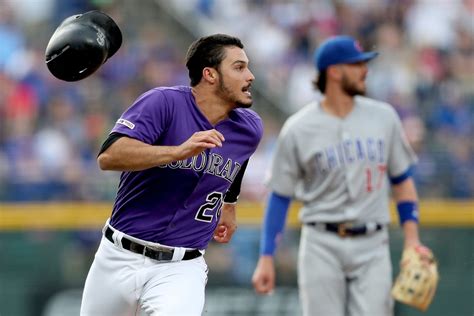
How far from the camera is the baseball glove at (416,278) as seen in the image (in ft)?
22.5

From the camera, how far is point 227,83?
5.52m

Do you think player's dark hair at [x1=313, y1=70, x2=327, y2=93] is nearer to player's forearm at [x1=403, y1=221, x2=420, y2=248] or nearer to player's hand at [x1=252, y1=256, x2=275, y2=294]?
player's forearm at [x1=403, y1=221, x2=420, y2=248]

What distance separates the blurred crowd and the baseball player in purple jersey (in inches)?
214

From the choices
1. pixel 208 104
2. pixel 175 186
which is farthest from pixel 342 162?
pixel 175 186

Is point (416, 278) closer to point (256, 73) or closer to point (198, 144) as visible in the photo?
point (198, 144)

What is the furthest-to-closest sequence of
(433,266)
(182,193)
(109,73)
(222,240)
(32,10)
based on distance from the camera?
(32,10) → (109,73) → (433,266) → (222,240) → (182,193)

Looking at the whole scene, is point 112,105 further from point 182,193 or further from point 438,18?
point 182,193

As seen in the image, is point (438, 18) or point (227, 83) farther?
point (438, 18)

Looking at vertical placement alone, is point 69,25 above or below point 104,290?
above

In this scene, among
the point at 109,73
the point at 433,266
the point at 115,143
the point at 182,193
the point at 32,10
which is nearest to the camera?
the point at 115,143

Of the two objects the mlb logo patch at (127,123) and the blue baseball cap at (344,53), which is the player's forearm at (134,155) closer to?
the mlb logo patch at (127,123)

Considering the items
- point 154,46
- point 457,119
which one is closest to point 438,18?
point 457,119

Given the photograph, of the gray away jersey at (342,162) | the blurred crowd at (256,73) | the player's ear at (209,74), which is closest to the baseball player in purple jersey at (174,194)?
the player's ear at (209,74)

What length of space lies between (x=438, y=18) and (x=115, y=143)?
367 inches
